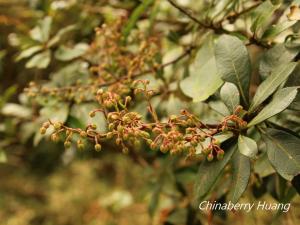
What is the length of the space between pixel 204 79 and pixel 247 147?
0.20m

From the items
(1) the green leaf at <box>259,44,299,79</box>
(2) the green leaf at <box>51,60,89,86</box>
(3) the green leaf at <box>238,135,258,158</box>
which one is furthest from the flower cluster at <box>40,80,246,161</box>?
(2) the green leaf at <box>51,60,89,86</box>

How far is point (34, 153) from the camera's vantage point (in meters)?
1.85

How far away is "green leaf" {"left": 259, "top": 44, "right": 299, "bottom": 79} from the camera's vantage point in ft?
2.41

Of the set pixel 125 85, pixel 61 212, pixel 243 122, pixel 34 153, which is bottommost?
pixel 61 212

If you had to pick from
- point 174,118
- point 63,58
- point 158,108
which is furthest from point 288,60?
point 63,58

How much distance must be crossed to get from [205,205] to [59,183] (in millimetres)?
1391

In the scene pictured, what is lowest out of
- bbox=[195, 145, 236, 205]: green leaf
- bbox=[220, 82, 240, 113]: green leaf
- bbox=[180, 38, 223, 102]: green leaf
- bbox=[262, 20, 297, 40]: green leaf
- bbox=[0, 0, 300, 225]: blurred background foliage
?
bbox=[0, 0, 300, 225]: blurred background foliage

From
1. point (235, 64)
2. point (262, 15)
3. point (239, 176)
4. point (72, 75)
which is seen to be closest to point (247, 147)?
point (239, 176)

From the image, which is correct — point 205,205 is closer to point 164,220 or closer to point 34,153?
point 164,220

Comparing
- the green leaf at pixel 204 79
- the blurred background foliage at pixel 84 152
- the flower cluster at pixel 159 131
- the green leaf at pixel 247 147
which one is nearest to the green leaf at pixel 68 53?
the blurred background foliage at pixel 84 152

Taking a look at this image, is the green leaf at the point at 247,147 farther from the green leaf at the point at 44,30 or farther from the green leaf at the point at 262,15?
the green leaf at the point at 44,30

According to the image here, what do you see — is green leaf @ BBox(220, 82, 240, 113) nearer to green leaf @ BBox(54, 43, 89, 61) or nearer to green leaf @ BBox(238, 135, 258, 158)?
green leaf @ BBox(238, 135, 258, 158)

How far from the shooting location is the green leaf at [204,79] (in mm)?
758

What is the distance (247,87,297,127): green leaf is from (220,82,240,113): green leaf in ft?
0.18
